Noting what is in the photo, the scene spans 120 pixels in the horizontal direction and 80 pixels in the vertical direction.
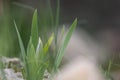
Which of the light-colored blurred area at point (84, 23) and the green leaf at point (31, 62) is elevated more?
the light-colored blurred area at point (84, 23)

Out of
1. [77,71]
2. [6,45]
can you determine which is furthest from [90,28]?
[77,71]

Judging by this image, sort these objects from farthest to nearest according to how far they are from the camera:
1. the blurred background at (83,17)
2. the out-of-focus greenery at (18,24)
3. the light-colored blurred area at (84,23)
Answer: the blurred background at (83,17) < the light-colored blurred area at (84,23) < the out-of-focus greenery at (18,24)

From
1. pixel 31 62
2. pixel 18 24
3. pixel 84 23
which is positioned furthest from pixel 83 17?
pixel 31 62

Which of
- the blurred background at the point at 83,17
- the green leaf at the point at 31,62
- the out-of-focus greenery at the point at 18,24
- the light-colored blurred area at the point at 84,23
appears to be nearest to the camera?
the green leaf at the point at 31,62

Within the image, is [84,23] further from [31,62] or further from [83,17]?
[31,62]

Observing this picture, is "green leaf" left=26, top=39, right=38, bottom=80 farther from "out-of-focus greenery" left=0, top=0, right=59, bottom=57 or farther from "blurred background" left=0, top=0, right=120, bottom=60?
"blurred background" left=0, top=0, right=120, bottom=60

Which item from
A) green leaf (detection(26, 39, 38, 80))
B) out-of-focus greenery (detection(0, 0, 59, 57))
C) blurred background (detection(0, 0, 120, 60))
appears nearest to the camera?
green leaf (detection(26, 39, 38, 80))

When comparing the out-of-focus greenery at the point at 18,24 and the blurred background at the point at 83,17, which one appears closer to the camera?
the out-of-focus greenery at the point at 18,24

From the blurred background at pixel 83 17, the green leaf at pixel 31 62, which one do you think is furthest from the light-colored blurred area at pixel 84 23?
the green leaf at pixel 31 62

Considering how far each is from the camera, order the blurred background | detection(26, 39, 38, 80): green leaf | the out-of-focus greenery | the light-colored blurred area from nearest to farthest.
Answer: detection(26, 39, 38, 80): green leaf
the out-of-focus greenery
the light-colored blurred area
the blurred background

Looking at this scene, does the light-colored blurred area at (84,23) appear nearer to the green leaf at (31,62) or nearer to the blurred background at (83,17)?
the blurred background at (83,17)

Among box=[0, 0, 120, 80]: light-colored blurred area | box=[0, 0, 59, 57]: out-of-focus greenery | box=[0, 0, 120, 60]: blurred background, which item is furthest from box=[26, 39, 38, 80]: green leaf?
box=[0, 0, 120, 60]: blurred background
